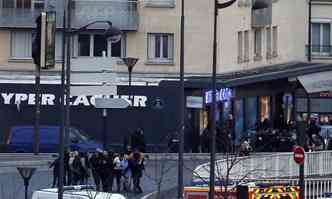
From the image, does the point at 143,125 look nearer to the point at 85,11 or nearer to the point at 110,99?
the point at 85,11

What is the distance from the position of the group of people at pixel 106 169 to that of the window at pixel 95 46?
22763 mm

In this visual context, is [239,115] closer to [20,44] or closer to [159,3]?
[159,3]

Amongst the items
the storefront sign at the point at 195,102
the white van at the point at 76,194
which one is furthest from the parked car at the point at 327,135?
the white van at the point at 76,194

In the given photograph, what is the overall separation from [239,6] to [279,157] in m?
27.4

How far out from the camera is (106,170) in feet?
118

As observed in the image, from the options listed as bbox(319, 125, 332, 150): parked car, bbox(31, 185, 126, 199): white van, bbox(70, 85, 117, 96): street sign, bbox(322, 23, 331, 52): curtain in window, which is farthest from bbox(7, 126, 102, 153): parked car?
bbox(70, 85, 117, 96): street sign

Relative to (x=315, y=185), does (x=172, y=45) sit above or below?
above

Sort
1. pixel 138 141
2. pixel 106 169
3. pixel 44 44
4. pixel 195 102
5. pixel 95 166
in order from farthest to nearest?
1. pixel 195 102
2. pixel 138 141
3. pixel 95 166
4. pixel 106 169
5. pixel 44 44

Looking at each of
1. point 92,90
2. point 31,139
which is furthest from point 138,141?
point 92,90

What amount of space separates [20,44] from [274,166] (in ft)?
88.0

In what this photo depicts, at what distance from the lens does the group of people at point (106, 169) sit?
36.1m

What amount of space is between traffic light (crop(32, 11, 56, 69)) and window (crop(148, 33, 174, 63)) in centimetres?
4053

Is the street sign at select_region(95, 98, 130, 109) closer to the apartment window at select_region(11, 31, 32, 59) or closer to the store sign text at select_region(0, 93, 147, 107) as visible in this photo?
the store sign text at select_region(0, 93, 147, 107)

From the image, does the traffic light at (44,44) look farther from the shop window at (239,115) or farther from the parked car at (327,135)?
the shop window at (239,115)
